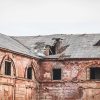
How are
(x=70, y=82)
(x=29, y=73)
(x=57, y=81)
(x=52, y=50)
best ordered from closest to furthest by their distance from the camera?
(x=29, y=73)
(x=70, y=82)
(x=57, y=81)
(x=52, y=50)

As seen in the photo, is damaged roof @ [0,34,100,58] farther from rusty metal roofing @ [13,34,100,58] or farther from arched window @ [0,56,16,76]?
Result: arched window @ [0,56,16,76]

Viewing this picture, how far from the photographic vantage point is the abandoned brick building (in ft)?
104

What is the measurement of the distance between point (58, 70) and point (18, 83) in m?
4.53

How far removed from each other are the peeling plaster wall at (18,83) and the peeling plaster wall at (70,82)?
0.98 m

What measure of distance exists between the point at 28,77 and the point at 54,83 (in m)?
2.33

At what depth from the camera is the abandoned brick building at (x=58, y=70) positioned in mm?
31781

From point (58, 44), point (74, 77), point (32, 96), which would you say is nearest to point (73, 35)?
point (58, 44)

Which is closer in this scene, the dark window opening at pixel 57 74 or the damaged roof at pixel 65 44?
the damaged roof at pixel 65 44

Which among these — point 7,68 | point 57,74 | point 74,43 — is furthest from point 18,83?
point 74,43

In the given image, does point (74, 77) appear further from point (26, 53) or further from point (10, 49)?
point (10, 49)

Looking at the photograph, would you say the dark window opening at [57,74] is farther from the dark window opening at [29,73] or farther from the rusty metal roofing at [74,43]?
the dark window opening at [29,73]

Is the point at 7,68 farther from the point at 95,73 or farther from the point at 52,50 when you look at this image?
the point at 95,73

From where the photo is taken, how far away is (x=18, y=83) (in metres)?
30.6

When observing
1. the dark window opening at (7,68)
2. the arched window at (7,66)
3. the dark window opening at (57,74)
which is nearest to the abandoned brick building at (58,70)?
the dark window opening at (57,74)
